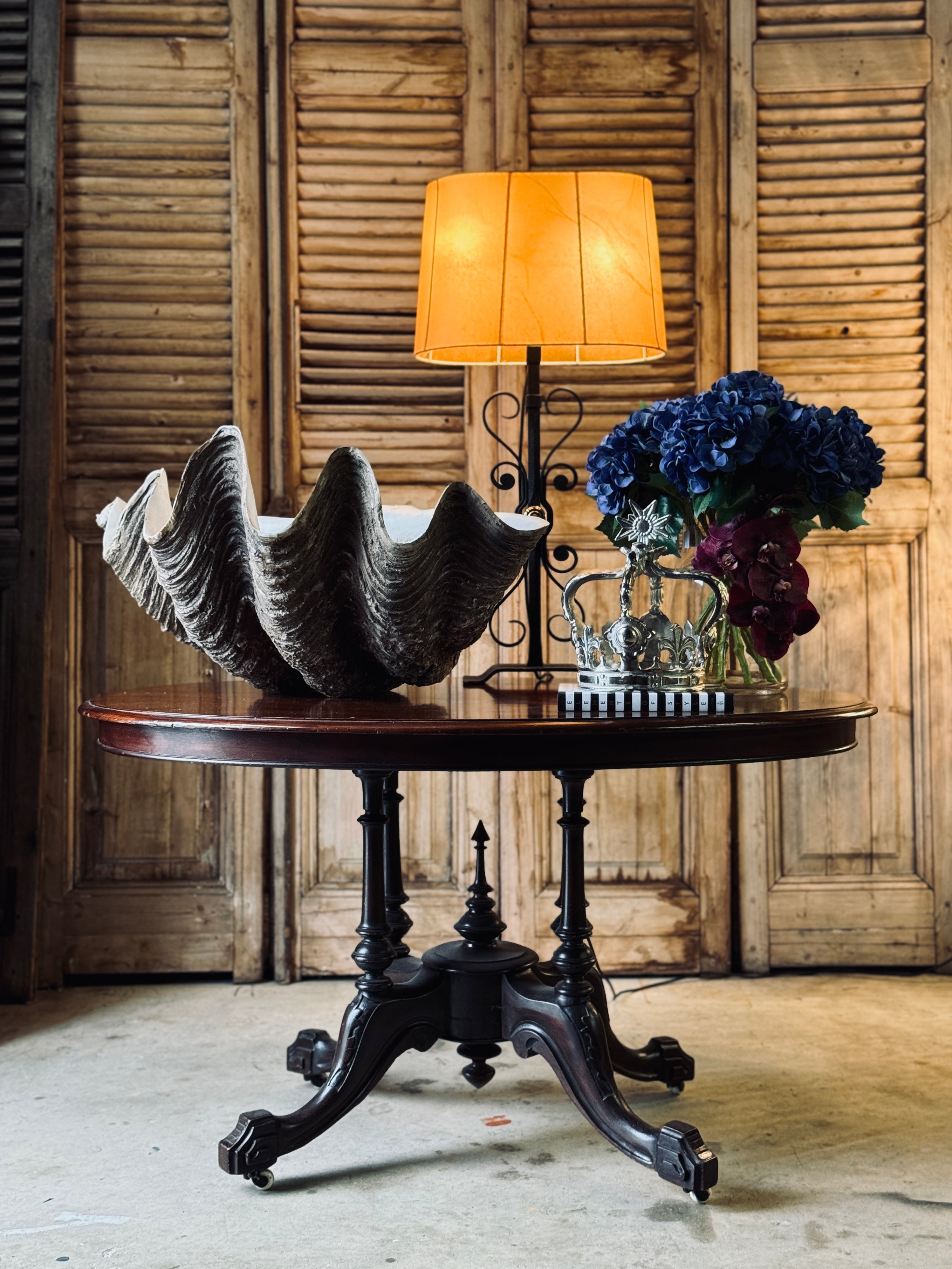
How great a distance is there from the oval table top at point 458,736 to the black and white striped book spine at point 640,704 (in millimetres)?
24

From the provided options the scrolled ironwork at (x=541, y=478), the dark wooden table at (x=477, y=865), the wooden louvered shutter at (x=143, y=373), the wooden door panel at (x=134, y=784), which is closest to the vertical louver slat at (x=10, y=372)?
the wooden louvered shutter at (x=143, y=373)

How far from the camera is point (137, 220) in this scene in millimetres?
2916

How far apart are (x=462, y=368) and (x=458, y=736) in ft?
5.13

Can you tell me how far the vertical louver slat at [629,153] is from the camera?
2.92 metres

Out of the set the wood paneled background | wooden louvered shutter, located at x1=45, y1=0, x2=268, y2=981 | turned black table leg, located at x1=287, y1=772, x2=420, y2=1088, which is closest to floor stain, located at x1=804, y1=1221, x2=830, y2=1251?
turned black table leg, located at x1=287, y1=772, x2=420, y2=1088

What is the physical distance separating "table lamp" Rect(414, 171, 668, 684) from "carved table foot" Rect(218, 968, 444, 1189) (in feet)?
1.86

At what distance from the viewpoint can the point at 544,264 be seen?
2100 mm

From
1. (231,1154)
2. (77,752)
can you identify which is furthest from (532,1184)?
(77,752)

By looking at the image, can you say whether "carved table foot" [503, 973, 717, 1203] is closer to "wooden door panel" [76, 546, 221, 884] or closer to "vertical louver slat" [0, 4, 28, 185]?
"wooden door panel" [76, 546, 221, 884]

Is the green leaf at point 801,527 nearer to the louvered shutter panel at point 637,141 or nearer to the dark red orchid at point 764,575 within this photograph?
the dark red orchid at point 764,575

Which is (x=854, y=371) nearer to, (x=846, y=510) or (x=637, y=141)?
(x=637, y=141)

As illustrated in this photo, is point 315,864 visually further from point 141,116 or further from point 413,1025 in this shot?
point 141,116

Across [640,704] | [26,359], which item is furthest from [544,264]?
[26,359]

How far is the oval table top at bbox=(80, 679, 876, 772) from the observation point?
1560 millimetres
